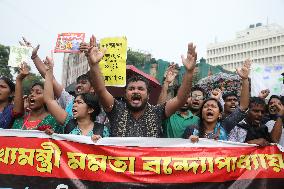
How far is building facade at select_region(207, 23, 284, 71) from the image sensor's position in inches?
3895

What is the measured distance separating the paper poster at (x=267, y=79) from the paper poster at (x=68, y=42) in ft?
10.7

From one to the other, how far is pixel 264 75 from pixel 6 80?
4595mm

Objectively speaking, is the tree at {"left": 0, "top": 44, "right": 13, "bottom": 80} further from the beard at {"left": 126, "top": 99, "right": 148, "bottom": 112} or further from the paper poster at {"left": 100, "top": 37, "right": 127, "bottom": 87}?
the beard at {"left": 126, "top": 99, "right": 148, "bottom": 112}

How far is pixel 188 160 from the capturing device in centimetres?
375

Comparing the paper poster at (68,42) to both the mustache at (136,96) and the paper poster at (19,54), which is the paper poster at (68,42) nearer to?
the paper poster at (19,54)

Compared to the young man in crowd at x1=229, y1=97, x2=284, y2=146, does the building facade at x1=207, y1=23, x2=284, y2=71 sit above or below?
above

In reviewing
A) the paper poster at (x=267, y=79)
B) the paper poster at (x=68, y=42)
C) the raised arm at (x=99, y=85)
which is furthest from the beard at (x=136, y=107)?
the paper poster at (x=267, y=79)

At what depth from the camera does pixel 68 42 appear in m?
6.53

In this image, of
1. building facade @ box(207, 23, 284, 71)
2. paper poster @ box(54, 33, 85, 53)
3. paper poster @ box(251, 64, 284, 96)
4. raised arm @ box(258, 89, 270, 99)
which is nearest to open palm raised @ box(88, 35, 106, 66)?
paper poster @ box(54, 33, 85, 53)

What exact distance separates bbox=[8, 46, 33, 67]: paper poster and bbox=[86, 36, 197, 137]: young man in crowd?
6.08 feet

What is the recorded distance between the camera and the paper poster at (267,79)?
6.73m

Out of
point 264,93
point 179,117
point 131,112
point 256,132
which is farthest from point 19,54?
point 264,93

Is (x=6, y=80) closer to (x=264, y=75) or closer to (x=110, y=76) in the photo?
(x=110, y=76)

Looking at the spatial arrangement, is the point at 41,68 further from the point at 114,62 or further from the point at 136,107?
the point at 136,107
